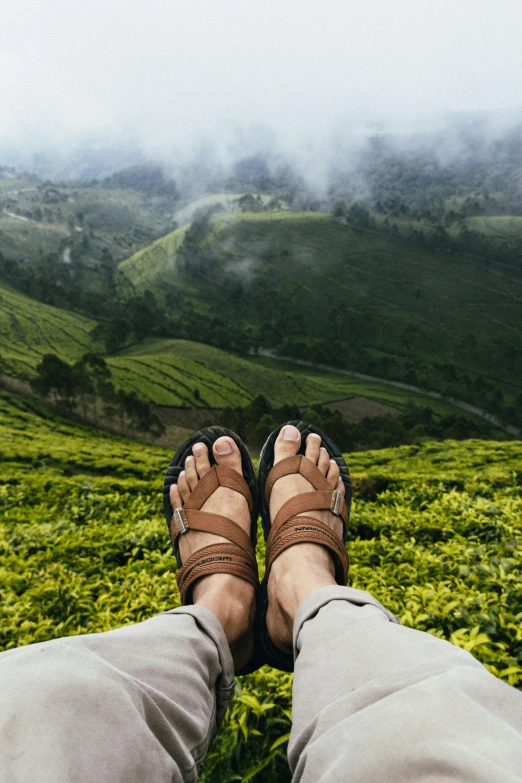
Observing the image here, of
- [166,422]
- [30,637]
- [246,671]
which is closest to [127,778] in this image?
[246,671]

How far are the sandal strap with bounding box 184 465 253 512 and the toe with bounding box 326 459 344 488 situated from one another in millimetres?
665

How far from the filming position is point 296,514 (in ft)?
10.2

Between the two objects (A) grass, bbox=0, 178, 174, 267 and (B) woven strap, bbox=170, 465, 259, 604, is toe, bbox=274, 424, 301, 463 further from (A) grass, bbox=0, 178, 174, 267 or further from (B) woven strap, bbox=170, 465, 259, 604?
(A) grass, bbox=0, 178, 174, 267

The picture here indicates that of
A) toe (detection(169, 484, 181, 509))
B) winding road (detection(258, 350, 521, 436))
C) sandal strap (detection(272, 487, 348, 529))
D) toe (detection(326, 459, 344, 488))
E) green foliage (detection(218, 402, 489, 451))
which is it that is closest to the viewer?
sandal strap (detection(272, 487, 348, 529))

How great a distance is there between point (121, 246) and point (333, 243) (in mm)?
88113

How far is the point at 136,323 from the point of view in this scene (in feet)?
351

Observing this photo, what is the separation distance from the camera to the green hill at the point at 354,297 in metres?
105

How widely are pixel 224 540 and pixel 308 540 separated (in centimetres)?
58

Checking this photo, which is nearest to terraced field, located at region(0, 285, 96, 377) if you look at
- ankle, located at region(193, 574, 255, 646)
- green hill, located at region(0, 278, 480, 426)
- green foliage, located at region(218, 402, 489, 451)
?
green hill, located at region(0, 278, 480, 426)

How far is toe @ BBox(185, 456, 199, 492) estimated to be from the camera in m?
3.81

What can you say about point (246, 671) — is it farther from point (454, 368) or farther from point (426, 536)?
point (454, 368)

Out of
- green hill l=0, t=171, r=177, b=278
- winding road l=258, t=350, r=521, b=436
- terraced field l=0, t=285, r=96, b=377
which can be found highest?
green hill l=0, t=171, r=177, b=278

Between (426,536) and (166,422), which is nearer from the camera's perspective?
(426,536)

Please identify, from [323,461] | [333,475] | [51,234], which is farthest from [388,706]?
[51,234]
